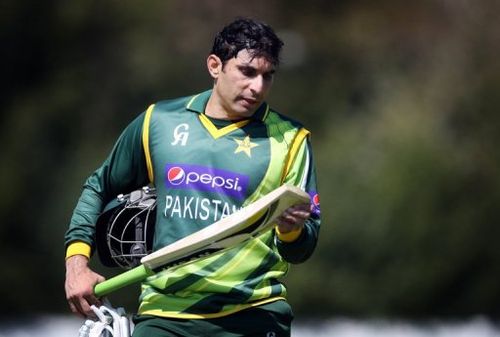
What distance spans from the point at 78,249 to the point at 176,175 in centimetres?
38

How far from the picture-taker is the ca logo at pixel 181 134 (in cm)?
439

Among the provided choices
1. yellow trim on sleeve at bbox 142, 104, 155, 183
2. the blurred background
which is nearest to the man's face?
yellow trim on sleeve at bbox 142, 104, 155, 183

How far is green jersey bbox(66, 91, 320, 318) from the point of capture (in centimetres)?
425

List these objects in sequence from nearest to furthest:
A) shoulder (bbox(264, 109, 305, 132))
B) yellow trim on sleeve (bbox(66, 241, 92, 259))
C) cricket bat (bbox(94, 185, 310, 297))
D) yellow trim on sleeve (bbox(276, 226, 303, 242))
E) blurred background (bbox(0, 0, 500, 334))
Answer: cricket bat (bbox(94, 185, 310, 297)) → yellow trim on sleeve (bbox(276, 226, 303, 242)) → yellow trim on sleeve (bbox(66, 241, 92, 259)) → shoulder (bbox(264, 109, 305, 132)) → blurred background (bbox(0, 0, 500, 334))

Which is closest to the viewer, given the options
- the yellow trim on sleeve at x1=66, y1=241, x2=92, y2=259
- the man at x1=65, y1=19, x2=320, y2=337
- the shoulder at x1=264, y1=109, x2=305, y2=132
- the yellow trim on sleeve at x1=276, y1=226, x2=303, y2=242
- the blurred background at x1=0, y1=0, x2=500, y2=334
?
the yellow trim on sleeve at x1=276, y1=226, x2=303, y2=242

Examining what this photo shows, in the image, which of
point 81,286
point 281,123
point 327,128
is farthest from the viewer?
point 327,128

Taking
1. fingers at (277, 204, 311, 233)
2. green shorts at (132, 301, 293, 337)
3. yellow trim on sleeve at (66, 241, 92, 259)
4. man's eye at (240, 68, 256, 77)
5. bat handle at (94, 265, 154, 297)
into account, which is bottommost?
green shorts at (132, 301, 293, 337)

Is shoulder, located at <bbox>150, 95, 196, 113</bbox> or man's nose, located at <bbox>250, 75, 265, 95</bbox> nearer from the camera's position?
man's nose, located at <bbox>250, 75, 265, 95</bbox>

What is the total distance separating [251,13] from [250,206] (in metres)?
4.00

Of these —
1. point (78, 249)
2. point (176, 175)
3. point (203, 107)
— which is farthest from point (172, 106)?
point (78, 249)

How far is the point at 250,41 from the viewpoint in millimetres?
4375

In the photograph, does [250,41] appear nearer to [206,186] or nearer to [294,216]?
[206,186]

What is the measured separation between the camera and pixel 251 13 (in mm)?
7852

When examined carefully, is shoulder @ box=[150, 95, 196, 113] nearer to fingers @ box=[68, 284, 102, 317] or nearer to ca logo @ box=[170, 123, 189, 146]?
ca logo @ box=[170, 123, 189, 146]
